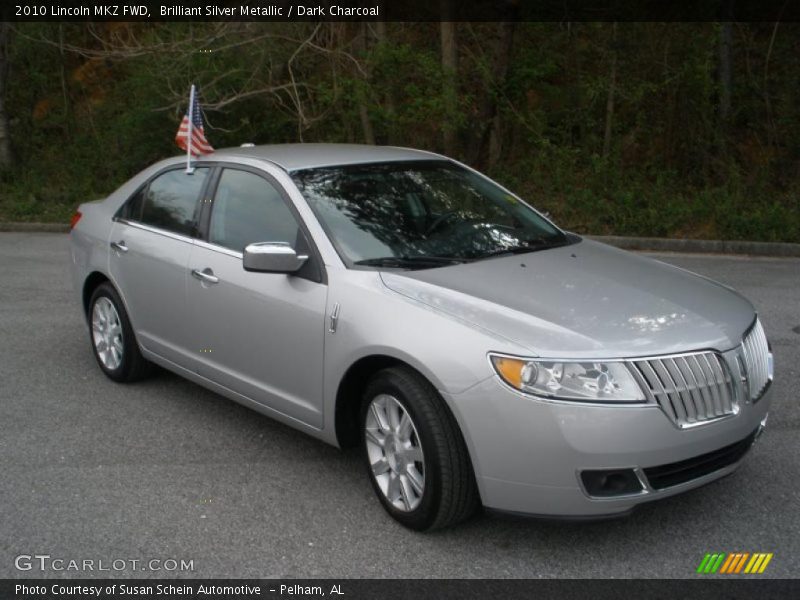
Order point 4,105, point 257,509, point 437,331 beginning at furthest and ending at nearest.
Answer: point 4,105 → point 257,509 → point 437,331

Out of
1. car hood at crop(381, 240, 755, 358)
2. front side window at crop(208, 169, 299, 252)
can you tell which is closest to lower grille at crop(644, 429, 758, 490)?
car hood at crop(381, 240, 755, 358)

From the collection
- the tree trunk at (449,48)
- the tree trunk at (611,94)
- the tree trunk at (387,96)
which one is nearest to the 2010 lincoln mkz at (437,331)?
the tree trunk at (387,96)

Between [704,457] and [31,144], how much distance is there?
1853cm

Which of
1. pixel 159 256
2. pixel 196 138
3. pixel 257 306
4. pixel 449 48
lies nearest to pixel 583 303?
pixel 257 306

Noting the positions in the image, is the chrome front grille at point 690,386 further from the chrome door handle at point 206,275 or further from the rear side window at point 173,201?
Answer: the rear side window at point 173,201

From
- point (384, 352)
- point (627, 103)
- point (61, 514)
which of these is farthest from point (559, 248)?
point (627, 103)

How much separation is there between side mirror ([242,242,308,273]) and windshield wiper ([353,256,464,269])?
1.00 feet

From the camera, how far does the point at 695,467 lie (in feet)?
12.8

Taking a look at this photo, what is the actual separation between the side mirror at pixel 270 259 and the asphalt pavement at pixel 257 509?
3.54 feet

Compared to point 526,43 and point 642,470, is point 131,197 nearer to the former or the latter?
point 642,470

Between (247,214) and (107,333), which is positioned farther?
(107,333)

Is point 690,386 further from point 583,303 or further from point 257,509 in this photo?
point 257,509

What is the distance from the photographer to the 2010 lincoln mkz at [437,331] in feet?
12.2

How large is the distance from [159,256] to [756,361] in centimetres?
339
